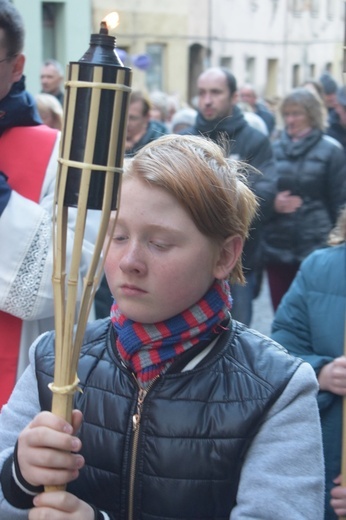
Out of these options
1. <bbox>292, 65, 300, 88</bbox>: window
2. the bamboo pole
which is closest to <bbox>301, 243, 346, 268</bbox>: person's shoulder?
the bamboo pole

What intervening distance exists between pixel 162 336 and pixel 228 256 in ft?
0.69

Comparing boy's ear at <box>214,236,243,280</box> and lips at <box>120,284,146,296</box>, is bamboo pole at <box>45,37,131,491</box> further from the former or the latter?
boy's ear at <box>214,236,243,280</box>

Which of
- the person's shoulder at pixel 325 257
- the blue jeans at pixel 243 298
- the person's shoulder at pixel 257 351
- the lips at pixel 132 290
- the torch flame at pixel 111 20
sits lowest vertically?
the blue jeans at pixel 243 298

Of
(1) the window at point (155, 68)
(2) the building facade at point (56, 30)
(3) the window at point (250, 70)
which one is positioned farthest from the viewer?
(3) the window at point (250, 70)

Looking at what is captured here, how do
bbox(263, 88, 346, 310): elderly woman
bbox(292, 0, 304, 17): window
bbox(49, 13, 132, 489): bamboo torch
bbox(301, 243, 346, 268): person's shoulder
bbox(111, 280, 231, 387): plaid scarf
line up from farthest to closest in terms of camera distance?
bbox(292, 0, 304, 17): window
bbox(263, 88, 346, 310): elderly woman
bbox(301, 243, 346, 268): person's shoulder
bbox(111, 280, 231, 387): plaid scarf
bbox(49, 13, 132, 489): bamboo torch

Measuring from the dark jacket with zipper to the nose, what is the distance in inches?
8.0

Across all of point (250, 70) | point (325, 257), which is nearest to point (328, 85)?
point (325, 257)

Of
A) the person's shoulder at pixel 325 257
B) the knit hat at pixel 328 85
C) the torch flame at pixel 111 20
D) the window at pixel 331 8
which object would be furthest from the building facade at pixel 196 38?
the torch flame at pixel 111 20

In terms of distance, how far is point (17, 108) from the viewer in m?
2.52

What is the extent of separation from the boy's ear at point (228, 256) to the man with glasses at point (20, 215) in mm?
592

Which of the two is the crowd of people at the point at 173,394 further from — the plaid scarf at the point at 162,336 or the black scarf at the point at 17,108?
the black scarf at the point at 17,108

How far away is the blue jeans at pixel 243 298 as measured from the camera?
5.38 meters

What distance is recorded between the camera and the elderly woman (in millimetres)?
5527

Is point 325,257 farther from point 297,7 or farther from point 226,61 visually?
point 297,7
